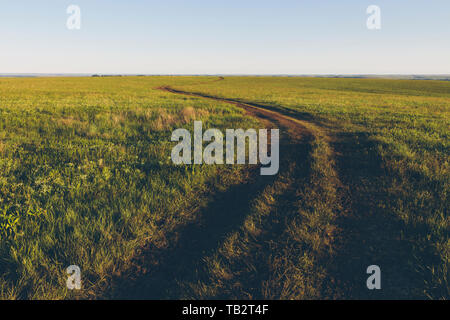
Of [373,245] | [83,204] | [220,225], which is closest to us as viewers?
[373,245]

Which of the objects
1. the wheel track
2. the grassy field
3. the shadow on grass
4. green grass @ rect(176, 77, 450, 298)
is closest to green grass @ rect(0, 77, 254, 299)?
the grassy field

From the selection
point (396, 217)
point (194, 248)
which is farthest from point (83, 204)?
point (396, 217)

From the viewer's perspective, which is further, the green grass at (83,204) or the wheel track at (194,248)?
the green grass at (83,204)

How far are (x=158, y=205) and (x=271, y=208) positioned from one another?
2090mm

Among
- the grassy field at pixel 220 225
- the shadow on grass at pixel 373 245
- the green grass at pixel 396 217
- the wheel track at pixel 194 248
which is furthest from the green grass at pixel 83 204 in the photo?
the green grass at pixel 396 217

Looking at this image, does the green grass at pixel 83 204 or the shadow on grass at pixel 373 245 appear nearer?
the shadow on grass at pixel 373 245

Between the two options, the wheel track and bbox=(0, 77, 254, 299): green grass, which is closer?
the wheel track

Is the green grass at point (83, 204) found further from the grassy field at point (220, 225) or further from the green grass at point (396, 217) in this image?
the green grass at point (396, 217)

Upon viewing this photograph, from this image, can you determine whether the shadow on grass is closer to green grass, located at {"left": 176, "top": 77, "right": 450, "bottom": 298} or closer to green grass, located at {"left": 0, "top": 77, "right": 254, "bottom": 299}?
green grass, located at {"left": 176, "top": 77, "right": 450, "bottom": 298}

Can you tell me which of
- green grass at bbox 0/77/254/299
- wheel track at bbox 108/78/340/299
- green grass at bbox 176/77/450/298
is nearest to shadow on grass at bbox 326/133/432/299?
green grass at bbox 176/77/450/298

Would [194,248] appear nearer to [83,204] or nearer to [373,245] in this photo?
[83,204]

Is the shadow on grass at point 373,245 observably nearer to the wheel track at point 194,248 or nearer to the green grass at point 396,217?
the green grass at point 396,217

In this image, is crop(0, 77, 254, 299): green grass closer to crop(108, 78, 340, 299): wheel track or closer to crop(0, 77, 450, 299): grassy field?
crop(0, 77, 450, 299): grassy field

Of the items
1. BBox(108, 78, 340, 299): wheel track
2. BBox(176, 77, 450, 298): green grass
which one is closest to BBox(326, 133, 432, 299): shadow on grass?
BBox(176, 77, 450, 298): green grass
